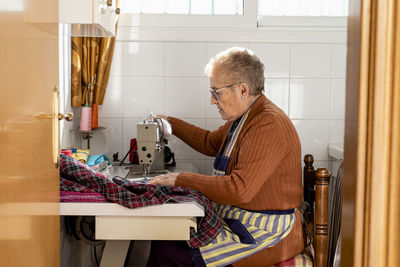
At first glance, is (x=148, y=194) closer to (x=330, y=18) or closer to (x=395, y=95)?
(x=395, y=95)

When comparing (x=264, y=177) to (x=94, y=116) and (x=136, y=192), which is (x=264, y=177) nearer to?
(x=136, y=192)

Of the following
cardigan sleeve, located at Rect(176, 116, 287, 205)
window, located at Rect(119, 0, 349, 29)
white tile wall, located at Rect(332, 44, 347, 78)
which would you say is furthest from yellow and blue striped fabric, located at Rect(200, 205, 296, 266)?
window, located at Rect(119, 0, 349, 29)

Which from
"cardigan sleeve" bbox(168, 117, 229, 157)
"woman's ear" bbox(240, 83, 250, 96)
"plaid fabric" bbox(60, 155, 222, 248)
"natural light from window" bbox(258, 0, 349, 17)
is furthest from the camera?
"natural light from window" bbox(258, 0, 349, 17)

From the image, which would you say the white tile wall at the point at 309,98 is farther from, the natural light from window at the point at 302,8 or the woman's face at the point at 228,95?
the woman's face at the point at 228,95

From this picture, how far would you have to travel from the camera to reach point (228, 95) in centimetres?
216

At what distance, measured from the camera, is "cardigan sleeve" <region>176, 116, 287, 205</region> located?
1.87m

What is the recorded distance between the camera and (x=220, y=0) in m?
3.03

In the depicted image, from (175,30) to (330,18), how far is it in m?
0.98

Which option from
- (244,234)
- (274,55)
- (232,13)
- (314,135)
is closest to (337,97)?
(314,135)

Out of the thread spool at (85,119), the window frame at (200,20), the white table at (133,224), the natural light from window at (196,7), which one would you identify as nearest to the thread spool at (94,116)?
the thread spool at (85,119)

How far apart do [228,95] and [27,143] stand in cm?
110

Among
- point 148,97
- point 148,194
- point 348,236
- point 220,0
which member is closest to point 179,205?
point 148,194

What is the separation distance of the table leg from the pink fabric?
0.49 m

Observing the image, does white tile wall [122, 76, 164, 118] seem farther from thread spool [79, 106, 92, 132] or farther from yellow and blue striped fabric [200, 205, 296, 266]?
yellow and blue striped fabric [200, 205, 296, 266]
